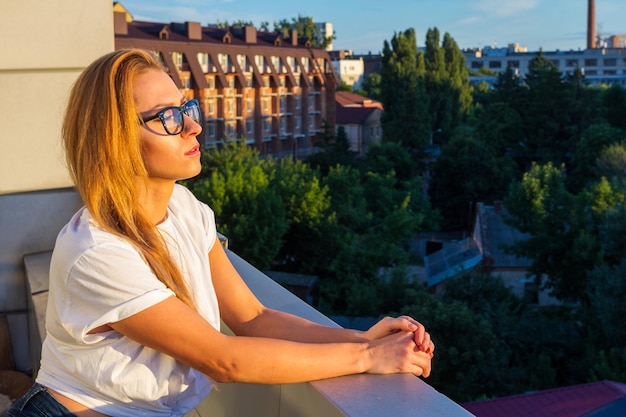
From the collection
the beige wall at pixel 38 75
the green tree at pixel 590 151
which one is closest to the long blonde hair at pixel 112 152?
the beige wall at pixel 38 75

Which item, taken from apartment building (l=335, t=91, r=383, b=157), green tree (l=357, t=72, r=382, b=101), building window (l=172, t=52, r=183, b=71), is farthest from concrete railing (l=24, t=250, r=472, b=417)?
green tree (l=357, t=72, r=382, b=101)

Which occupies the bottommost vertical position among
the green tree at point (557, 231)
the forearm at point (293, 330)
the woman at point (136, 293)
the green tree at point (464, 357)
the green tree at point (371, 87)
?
the green tree at point (464, 357)

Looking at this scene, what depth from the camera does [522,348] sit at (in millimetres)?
18922

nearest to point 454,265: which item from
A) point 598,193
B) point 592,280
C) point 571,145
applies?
point 598,193

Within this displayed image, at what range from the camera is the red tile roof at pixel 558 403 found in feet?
40.9

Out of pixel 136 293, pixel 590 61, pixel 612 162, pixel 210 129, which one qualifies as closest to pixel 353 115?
pixel 210 129

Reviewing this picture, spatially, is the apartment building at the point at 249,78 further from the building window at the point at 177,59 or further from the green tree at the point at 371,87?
the green tree at the point at 371,87

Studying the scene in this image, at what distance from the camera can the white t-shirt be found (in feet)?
4.41

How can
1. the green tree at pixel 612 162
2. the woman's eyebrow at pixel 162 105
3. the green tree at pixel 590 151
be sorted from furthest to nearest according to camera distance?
the green tree at pixel 590 151, the green tree at pixel 612 162, the woman's eyebrow at pixel 162 105

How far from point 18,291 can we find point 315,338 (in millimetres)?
1596

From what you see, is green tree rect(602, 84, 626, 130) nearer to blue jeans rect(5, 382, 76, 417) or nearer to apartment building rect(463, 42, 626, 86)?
apartment building rect(463, 42, 626, 86)

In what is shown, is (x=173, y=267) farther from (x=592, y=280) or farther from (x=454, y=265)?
(x=454, y=265)

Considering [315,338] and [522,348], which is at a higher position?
[315,338]

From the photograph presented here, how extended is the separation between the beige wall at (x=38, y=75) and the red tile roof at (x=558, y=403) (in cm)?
1036
